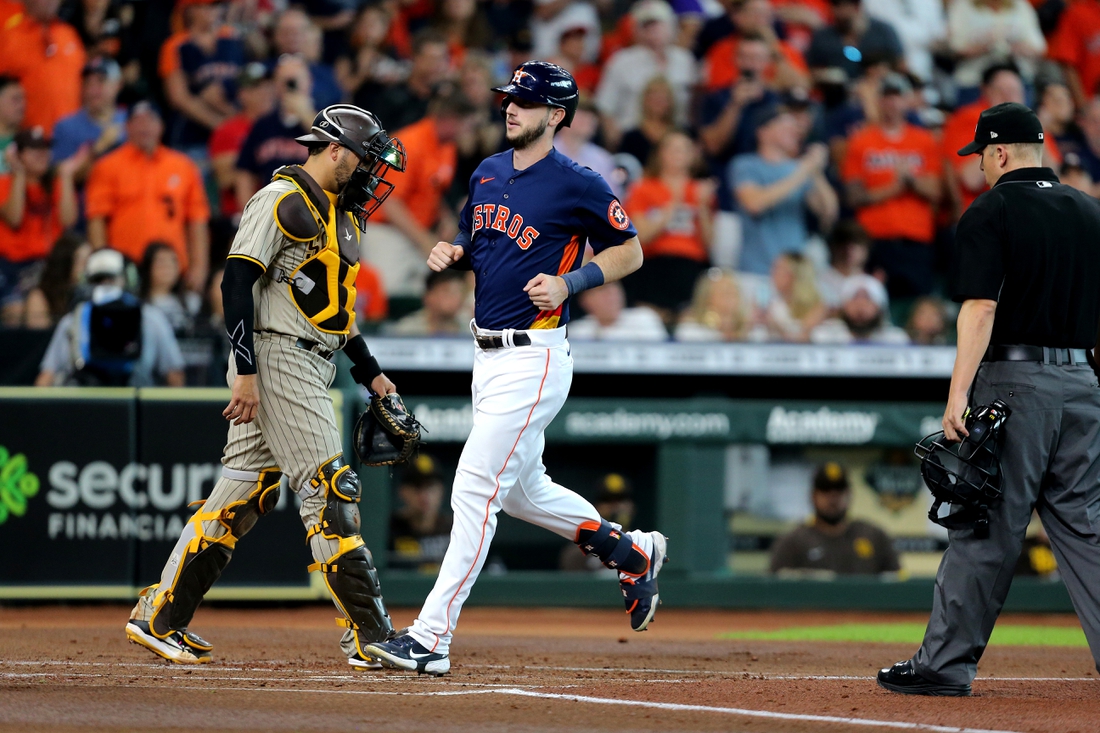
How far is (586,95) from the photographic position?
38.5 feet

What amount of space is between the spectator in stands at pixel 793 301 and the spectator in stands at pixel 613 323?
869mm

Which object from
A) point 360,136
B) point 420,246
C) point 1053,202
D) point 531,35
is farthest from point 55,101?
point 1053,202

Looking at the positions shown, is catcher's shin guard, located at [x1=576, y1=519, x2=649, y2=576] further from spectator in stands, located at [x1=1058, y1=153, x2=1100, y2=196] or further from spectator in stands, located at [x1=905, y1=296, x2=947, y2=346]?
spectator in stands, located at [x1=1058, y1=153, x2=1100, y2=196]

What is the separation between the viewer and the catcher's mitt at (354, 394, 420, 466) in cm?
545

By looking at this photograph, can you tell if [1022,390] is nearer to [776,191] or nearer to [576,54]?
[776,191]

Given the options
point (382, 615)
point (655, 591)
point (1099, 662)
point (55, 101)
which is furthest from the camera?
point (55, 101)

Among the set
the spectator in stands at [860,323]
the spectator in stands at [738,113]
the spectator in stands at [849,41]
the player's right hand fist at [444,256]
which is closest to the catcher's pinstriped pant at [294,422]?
the player's right hand fist at [444,256]

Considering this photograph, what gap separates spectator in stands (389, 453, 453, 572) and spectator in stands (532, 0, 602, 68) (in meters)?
4.47

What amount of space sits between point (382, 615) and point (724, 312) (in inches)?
207

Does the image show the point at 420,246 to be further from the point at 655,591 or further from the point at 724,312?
the point at 655,591

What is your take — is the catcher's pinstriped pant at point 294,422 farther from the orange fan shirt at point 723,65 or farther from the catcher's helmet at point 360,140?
the orange fan shirt at point 723,65

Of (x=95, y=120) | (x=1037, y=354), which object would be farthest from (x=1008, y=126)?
(x=95, y=120)

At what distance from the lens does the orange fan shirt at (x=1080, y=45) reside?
13.3m

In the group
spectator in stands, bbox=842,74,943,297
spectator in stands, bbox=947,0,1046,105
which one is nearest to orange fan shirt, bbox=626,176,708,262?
spectator in stands, bbox=842,74,943,297
